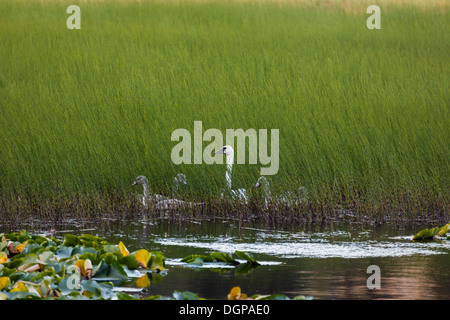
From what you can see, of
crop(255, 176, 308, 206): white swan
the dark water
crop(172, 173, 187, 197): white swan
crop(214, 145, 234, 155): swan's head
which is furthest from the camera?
crop(214, 145, 234, 155): swan's head

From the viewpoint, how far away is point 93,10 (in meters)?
21.7

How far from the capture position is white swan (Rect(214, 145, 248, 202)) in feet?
35.7

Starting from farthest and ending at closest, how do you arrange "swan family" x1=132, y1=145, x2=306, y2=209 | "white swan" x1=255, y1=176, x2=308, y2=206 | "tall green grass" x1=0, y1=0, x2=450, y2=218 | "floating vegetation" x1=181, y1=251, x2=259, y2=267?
"tall green grass" x1=0, y1=0, x2=450, y2=218 → "swan family" x1=132, y1=145, x2=306, y2=209 → "white swan" x1=255, y1=176, x2=308, y2=206 → "floating vegetation" x1=181, y1=251, x2=259, y2=267

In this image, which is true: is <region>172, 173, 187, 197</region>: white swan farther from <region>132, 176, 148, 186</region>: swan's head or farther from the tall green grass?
<region>132, 176, 148, 186</region>: swan's head

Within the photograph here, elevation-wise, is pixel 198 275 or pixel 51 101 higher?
pixel 51 101

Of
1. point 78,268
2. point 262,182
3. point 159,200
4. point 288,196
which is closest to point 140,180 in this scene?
point 159,200

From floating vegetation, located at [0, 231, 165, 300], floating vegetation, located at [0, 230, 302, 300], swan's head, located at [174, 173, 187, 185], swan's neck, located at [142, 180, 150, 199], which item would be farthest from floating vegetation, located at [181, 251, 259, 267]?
swan's head, located at [174, 173, 187, 185]

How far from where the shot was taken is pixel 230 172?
11.6m

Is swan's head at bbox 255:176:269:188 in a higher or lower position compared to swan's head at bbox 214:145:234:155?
lower

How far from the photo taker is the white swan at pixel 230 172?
1088 centimetres

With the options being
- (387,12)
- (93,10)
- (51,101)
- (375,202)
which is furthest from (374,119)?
(93,10)

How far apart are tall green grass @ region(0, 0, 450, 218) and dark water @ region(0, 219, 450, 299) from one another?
114 cm
